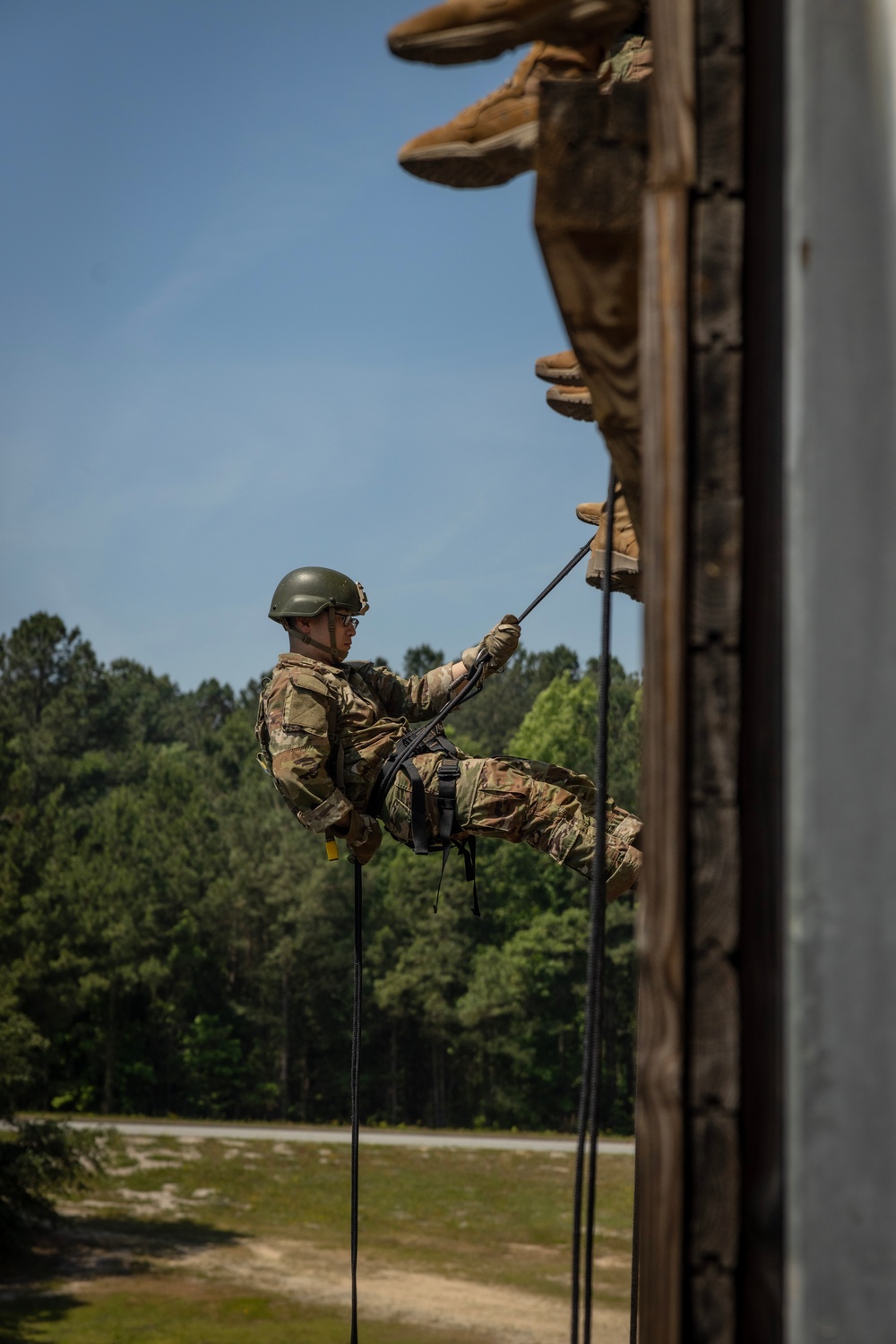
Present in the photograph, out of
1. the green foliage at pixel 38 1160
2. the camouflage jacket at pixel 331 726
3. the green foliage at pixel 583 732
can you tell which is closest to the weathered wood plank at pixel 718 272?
the camouflage jacket at pixel 331 726

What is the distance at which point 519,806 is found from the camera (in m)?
6.32

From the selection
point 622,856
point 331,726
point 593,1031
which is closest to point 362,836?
point 331,726

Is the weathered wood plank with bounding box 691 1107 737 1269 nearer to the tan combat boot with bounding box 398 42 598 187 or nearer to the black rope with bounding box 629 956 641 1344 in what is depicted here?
the black rope with bounding box 629 956 641 1344

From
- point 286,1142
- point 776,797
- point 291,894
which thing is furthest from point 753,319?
point 291,894

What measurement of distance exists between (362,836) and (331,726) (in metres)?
0.55

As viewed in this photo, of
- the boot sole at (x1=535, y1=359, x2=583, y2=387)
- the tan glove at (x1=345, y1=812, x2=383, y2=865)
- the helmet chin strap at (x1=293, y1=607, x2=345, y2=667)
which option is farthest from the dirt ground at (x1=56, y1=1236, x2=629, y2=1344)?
the boot sole at (x1=535, y1=359, x2=583, y2=387)

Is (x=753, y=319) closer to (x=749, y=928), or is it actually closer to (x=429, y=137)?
(x=749, y=928)

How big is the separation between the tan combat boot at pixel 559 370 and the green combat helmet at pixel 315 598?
5.23 feet

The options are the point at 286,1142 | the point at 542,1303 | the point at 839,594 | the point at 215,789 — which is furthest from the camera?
the point at 215,789

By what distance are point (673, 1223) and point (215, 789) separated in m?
61.6

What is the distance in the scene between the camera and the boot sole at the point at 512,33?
303cm

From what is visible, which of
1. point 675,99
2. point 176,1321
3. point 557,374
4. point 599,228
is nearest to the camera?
point 675,99

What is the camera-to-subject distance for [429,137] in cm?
353

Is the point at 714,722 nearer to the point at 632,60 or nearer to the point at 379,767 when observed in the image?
the point at 632,60
